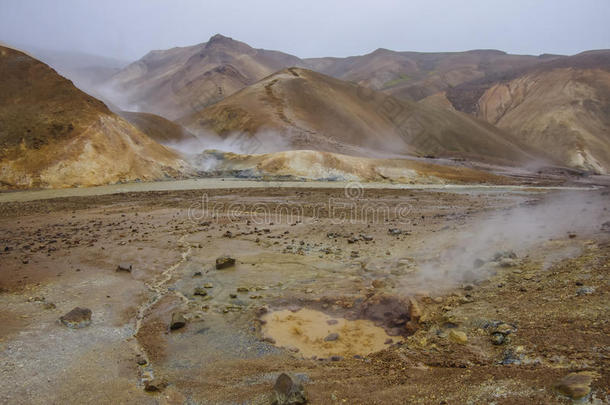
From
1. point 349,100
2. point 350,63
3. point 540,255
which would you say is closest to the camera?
point 540,255

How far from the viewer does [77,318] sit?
572 centimetres

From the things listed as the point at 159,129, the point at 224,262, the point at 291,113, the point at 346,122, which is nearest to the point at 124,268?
the point at 224,262

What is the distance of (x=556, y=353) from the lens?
3.88 metres

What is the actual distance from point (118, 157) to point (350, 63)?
506ft

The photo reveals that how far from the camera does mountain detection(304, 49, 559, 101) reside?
113562 mm

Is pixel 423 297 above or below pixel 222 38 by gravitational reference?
below

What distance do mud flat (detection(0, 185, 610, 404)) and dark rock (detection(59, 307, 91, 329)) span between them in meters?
0.13

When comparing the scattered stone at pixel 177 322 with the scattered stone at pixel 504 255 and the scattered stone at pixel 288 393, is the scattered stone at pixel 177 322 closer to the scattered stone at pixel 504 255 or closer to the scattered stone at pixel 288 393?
the scattered stone at pixel 288 393

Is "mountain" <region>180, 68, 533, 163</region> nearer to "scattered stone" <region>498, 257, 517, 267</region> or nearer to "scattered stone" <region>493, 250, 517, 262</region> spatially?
"scattered stone" <region>493, 250, 517, 262</region>

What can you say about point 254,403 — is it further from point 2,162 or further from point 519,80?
point 519,80

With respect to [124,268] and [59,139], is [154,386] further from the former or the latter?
[59,139]

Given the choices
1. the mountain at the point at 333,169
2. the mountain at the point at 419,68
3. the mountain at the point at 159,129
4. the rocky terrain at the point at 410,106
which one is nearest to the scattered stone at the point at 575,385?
the mountain at the point at 333,169

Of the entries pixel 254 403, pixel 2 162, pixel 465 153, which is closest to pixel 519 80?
pixel 465 153

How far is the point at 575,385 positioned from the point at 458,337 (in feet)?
5.08
